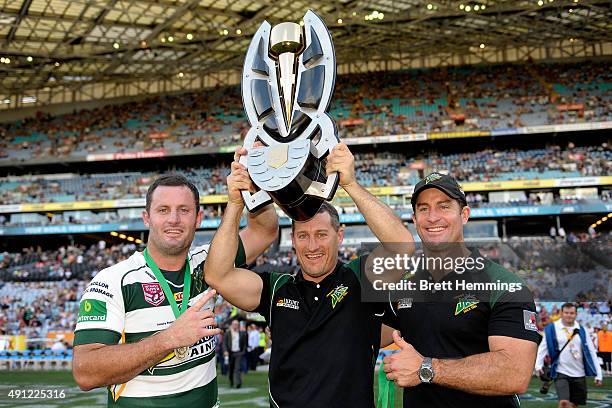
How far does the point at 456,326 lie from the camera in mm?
2766

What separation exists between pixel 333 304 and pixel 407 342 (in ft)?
1.41

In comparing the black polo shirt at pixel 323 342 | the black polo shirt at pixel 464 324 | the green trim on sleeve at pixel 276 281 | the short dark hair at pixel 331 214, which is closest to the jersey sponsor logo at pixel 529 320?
the black polo shirt at pixel 464 324

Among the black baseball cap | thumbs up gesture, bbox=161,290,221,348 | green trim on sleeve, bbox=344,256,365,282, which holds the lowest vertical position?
thumbs up gesture, bbox=161,290,221,348

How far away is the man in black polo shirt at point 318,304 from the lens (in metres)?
2.85

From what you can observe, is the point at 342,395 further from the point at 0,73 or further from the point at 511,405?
the point at 0,73

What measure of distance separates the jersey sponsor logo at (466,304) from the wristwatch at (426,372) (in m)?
0.33

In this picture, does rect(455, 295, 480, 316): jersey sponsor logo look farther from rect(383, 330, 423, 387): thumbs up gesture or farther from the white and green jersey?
the white and green jersey

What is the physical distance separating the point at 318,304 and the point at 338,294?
12cm

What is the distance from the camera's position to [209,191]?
36812mm

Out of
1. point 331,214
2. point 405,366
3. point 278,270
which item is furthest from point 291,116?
point 278,270

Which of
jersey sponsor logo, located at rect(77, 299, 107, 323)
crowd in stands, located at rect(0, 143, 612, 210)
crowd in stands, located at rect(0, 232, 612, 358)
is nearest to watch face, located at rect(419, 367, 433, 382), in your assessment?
jersey sponsor logo, located at rect(77, 299, 107, 323)

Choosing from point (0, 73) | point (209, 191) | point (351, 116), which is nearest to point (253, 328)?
point (209, 191)

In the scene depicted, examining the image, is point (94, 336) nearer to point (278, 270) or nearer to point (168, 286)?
point (168, 286)

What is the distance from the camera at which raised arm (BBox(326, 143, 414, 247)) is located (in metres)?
2.79
